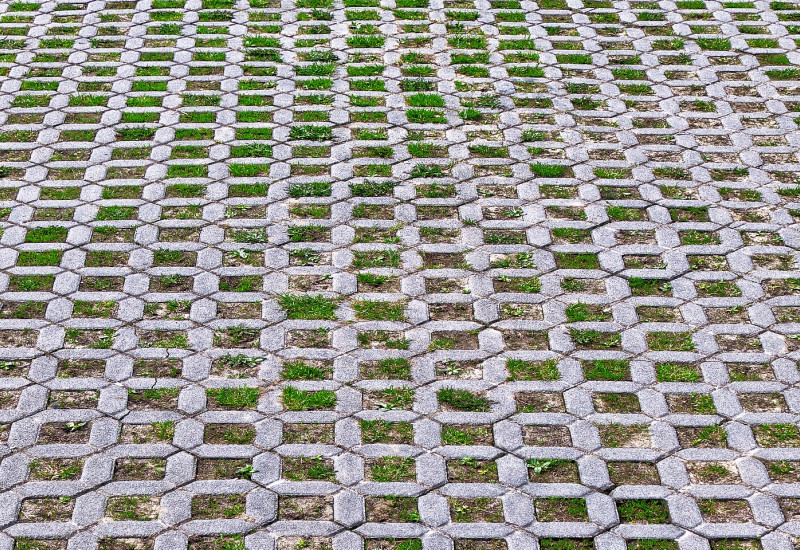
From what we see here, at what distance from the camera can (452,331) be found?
5574 mm

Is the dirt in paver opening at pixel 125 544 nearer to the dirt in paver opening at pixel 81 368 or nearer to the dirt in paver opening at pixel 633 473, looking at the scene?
the dirt in paver opening at pixel 81 368

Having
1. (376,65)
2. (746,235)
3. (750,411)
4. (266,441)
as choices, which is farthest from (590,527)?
(376,65)

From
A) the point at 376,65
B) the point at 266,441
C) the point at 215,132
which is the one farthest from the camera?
the point at 376,65

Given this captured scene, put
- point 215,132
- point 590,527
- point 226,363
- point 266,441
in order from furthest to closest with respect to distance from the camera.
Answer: point 215,132
point 226,363
point 266,441
point 590,527

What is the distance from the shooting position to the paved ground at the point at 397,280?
4551 millimetres

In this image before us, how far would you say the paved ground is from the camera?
179 inches

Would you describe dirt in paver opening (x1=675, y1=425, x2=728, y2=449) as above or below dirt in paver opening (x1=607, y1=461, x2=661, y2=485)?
above

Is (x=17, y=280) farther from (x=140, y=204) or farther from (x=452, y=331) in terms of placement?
(x=452, y=331)

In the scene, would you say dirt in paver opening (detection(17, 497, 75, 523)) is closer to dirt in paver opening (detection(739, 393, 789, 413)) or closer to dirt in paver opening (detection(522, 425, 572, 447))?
dirt in paver opening (detection(522, 425, 572, 447))

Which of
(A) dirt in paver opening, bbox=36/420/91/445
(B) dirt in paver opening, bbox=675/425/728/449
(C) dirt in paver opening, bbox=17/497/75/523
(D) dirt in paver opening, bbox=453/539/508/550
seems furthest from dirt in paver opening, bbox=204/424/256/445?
(B) dirt in paver opening, bbox=675/425/728/449

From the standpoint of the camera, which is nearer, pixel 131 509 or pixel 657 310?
pixel 131 509

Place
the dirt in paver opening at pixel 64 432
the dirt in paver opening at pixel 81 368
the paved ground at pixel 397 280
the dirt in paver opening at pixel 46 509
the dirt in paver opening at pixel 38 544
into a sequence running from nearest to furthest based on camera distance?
the dirt in paver opening at pixel 38 544, the dirt in paver opening at pixel 46 509, the paved ground at pixel 397 280, the dirt in paver opening at pixel 64 432, the dirt in paver opening at pixel 81 368

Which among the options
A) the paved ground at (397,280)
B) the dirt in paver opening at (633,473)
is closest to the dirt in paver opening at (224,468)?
the paved ground at (397,280)

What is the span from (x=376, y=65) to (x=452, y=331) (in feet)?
11.5
